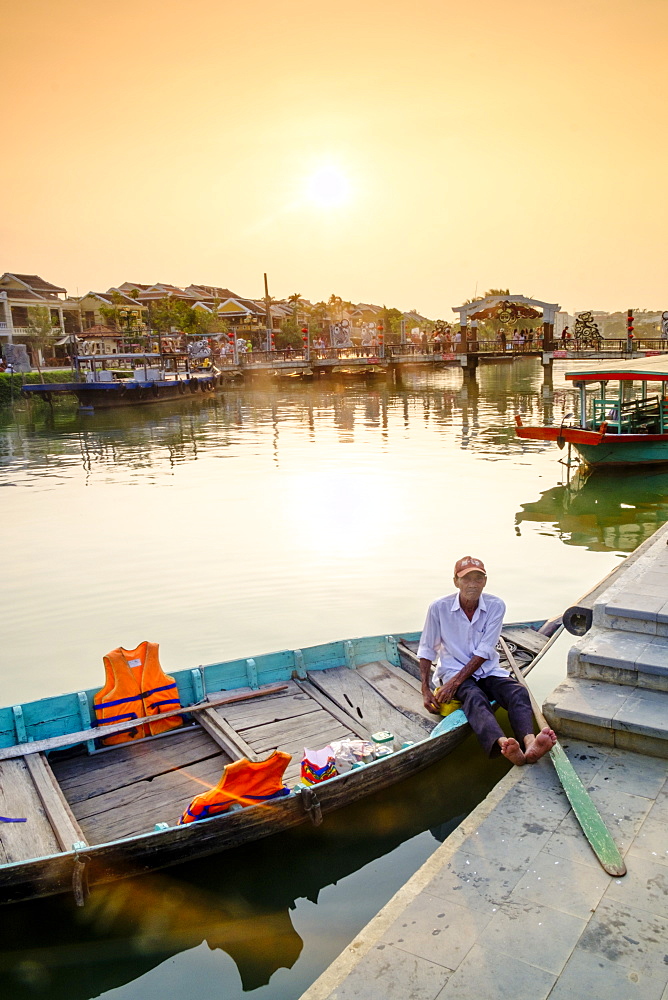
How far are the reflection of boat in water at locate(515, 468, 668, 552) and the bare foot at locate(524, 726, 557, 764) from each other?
8.04m

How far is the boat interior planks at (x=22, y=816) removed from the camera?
4352 mm

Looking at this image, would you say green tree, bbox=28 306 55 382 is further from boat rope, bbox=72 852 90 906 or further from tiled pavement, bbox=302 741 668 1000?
tiled pavement, bbox=302 741 668 1000

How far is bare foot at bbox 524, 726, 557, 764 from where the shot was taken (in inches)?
179

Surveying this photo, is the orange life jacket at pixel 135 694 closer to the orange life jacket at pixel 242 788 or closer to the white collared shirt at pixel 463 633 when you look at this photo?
the orange life jacket at pixel 242 788

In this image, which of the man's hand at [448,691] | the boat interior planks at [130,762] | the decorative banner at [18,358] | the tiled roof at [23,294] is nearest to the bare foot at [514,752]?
the man's hand at [448,691]

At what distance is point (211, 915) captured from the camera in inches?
178

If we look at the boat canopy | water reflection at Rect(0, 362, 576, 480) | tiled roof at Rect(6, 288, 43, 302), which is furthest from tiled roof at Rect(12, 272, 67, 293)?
the boat canopy

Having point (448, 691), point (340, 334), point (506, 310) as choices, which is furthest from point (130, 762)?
point (340, 334)

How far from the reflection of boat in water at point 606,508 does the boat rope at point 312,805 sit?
8.63 m

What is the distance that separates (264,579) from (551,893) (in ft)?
23.5

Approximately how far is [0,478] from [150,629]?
1267 centimetres

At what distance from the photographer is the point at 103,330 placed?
58031 mm

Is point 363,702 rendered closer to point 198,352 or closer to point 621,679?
point 621,679

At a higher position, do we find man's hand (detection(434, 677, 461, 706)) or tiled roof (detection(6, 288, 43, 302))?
tiled roof (detection(6, 288, 43, 302))
